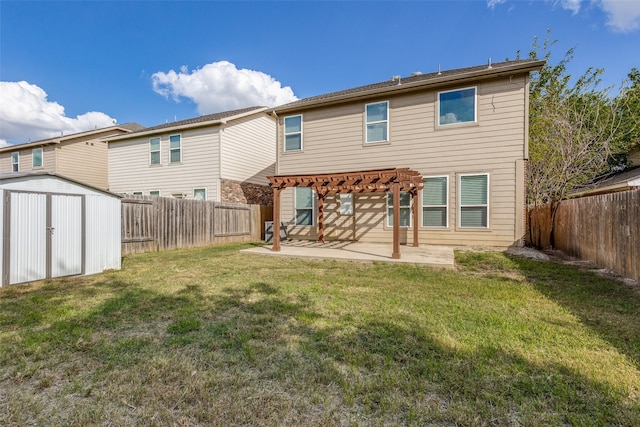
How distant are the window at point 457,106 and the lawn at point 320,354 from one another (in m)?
5.92

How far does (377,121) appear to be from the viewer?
1038cm

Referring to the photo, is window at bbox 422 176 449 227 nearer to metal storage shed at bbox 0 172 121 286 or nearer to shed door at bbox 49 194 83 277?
metal storage shed at bbox 0 172 121 286

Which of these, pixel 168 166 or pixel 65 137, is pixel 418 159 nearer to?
pixel 168 166

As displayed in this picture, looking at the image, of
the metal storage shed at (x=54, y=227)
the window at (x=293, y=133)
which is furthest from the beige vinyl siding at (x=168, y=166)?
the metal storage shed at (x=54, y=227)

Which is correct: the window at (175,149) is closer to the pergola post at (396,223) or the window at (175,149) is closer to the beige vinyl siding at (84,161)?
the beige vinyl siding at (84,161)

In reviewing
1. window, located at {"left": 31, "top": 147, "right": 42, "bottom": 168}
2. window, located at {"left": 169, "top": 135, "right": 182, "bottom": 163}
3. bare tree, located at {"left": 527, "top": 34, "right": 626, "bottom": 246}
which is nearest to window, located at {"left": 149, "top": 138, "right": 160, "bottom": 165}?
window, located at {"left": 169, "top": 135, "right": 182, "bottom": 163}

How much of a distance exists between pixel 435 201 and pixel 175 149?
38.4 feet

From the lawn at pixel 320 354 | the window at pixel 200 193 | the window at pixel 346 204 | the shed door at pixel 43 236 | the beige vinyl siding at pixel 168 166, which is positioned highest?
the beige vinyl siding at pixel 168 166

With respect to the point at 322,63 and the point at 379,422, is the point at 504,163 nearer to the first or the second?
the point at 379,422

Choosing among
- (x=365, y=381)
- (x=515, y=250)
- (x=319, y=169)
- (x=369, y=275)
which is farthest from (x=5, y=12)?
(x=515, y=250)

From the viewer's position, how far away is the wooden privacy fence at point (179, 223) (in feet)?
29.5

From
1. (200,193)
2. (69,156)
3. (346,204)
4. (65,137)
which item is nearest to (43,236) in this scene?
(346,204)

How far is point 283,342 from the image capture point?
2943mm

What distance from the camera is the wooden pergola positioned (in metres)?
7.27
